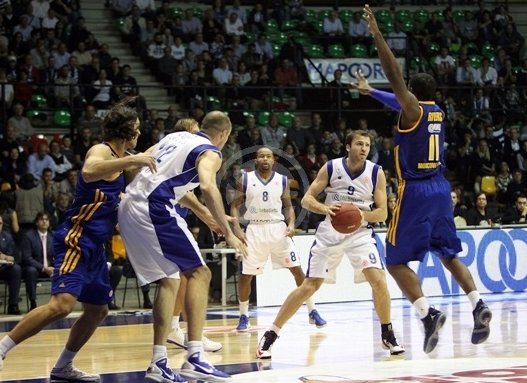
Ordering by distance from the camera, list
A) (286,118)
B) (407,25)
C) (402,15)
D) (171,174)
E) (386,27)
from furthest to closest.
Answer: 1. (402,15)
2. (407,25)
3. (386,27)
4. (286,118)
5. (171,174)

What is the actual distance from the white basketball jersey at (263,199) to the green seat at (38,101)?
7019 mm

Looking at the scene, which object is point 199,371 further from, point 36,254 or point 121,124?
point 36,254

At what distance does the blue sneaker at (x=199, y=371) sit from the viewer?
757 cm

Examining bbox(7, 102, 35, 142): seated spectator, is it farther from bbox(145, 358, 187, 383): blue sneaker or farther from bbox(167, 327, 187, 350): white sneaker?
bbox(145, 358, 187, 383): blue sneaker

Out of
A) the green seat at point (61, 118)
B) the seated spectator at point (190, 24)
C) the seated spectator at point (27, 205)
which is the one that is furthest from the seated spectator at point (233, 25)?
the seated spectator at point (27, 205)

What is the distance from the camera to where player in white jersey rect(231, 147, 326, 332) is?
40.7ft

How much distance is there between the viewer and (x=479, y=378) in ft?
23.6

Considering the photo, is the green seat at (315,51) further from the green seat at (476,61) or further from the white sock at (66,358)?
the white sock at (66,358)

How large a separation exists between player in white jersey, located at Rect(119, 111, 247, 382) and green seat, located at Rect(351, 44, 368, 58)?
15276 mm

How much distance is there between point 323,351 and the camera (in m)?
9.84

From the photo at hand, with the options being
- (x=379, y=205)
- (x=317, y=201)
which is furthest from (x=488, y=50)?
(x=317, y=201)

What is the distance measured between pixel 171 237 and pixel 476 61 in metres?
17.2

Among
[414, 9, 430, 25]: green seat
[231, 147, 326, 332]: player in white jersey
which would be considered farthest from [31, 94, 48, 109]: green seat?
[414, 9, 430, 25]: green seat

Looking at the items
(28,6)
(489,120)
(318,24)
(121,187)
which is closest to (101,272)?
(121,187)
